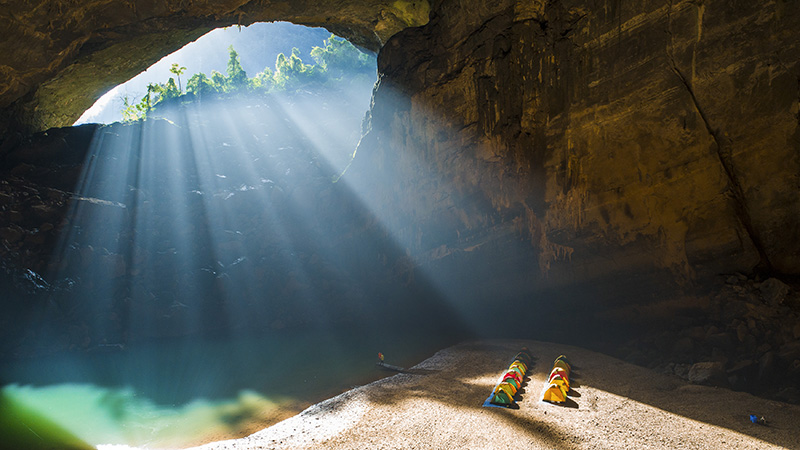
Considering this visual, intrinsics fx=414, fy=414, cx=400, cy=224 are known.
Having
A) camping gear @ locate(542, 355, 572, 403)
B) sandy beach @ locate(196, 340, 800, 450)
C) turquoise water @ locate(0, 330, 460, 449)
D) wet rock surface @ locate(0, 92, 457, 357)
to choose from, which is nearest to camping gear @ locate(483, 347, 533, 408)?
sandy beach @ locate(196, 340, 800, 450)

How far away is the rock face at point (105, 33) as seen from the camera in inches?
440

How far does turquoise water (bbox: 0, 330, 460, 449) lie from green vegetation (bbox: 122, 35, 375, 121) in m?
29.8

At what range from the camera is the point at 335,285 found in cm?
1897

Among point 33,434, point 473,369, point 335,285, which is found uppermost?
point 335,285

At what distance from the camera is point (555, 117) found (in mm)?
10023

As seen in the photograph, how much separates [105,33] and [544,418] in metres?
15.7

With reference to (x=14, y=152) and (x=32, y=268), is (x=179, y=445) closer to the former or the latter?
(x=32, y=268)

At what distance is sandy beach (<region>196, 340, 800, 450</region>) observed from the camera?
5125mm

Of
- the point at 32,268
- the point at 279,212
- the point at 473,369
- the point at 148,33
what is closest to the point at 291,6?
the point at 148,33

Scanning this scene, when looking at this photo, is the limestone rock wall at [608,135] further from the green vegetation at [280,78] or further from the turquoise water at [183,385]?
the green vegetation at [280,78]

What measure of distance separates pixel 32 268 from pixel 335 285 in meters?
11.3

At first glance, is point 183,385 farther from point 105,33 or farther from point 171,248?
point 171,248

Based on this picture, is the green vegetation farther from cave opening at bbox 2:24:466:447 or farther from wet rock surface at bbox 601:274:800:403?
wet rock surface at bbox 601:274:800:403

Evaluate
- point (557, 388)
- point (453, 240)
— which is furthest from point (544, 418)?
point (453, 240)
